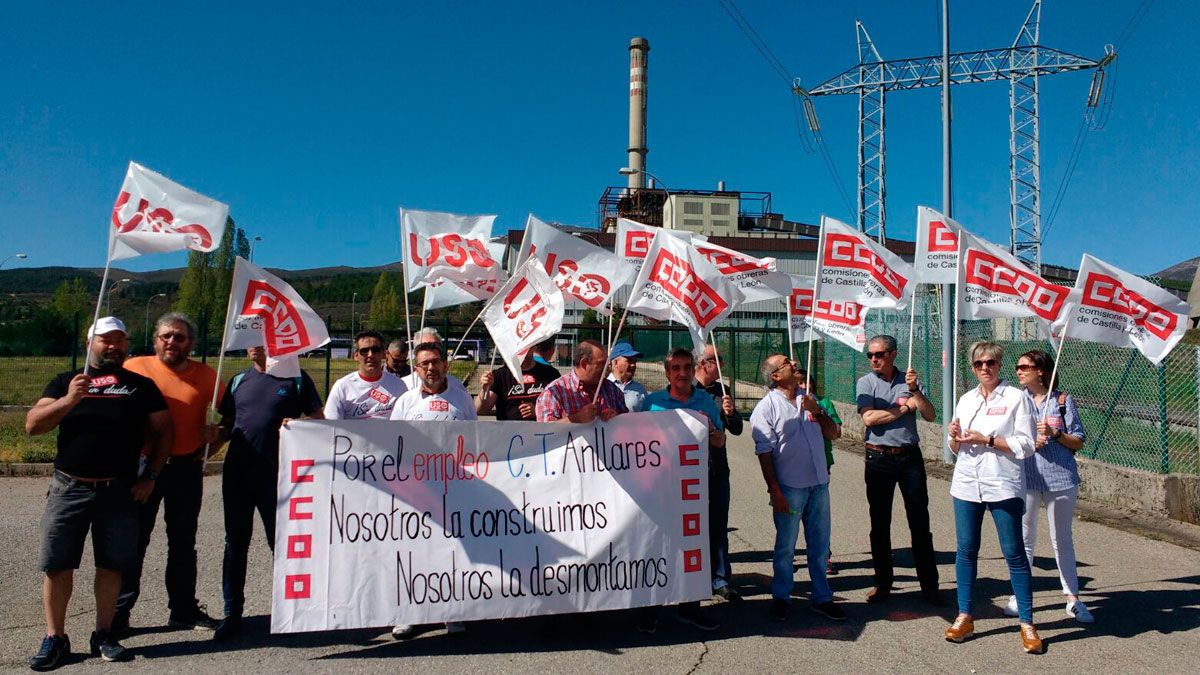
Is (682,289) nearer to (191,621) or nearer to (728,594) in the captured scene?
(728,594)

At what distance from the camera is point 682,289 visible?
561 centimetres

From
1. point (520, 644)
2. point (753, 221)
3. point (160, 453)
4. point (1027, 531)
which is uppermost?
point (753, 221)

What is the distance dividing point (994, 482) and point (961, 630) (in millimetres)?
933

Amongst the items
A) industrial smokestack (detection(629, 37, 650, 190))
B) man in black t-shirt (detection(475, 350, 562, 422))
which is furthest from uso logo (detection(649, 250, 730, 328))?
industrial smokestack (detection(629, 37, 650, 190))

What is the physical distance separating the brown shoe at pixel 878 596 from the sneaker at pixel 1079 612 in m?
1.14

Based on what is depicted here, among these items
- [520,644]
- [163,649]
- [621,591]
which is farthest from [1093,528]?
[163,649]

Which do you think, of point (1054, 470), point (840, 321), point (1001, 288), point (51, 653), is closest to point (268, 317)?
point (51, 653)

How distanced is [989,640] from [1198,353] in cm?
548

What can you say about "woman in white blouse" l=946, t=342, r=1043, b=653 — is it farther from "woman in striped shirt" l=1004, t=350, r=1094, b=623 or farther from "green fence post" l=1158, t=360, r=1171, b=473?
"green fence post" l=1158, t=360, r=1171, b=473

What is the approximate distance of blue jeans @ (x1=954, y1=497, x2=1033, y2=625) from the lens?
4.83 metres

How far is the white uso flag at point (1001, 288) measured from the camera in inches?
226

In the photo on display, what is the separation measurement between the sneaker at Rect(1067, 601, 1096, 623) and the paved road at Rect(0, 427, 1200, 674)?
0.19ft

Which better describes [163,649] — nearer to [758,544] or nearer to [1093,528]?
[758,544]

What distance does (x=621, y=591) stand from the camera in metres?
5.00
